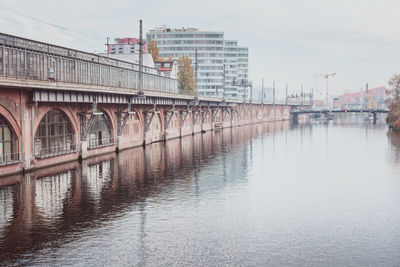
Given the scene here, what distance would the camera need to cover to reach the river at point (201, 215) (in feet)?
76.6

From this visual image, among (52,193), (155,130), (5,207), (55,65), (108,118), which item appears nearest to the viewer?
(5,207)

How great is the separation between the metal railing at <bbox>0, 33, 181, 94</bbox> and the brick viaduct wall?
3.18 m

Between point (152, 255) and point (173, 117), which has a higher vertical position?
point (173, 117)

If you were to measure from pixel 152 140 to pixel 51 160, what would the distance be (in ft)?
114

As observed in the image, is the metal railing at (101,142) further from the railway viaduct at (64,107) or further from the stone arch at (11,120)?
the stone arch at (11,120)

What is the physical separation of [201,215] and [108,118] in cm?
3964

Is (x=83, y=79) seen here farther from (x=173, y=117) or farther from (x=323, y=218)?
(x=323, y=218)

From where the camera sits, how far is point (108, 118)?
6750cm

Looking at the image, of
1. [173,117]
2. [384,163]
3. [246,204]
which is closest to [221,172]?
[246,204]

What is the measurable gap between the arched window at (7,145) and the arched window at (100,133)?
55.0 ft

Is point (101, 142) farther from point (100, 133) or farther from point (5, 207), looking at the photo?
point (5, 207)

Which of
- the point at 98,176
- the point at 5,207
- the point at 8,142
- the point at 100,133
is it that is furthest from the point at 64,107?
the point at 5,207

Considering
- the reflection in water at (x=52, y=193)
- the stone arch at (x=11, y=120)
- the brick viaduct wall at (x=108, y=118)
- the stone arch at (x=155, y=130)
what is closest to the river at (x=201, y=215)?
the reflection in water at (x=52, y=193)

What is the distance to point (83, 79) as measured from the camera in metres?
62.5
